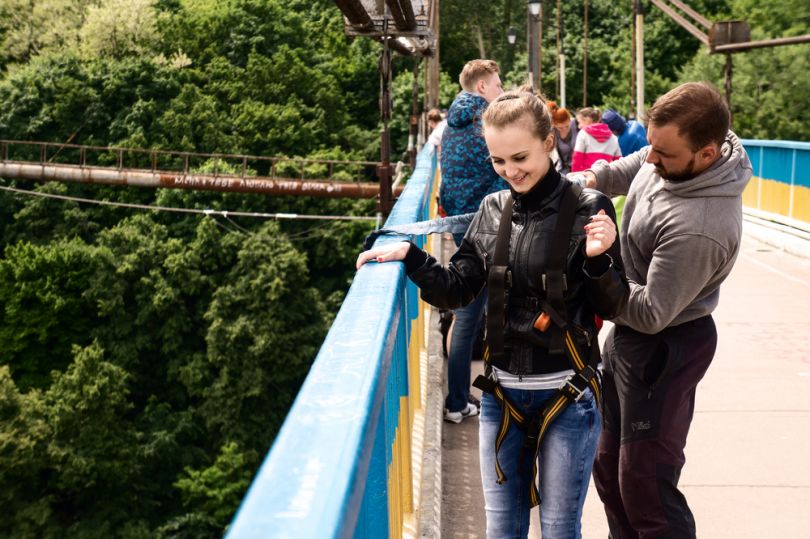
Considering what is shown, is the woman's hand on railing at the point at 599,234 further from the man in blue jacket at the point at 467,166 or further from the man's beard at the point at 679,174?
the man in blue jacket at the point at 467,166

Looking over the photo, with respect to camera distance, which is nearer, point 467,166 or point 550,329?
point 550,329

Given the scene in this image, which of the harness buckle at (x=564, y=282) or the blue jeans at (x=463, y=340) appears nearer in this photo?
the harness buckle at (x=564, y=282)

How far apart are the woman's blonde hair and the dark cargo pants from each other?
2.03 ft

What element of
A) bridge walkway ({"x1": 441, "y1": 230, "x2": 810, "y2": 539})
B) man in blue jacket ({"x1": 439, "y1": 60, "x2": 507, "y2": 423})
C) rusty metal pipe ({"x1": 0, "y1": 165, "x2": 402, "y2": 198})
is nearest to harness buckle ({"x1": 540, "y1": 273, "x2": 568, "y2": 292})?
bridge walkway ({"x1": 441, "y1": 230, "x2": 810, "y2": 539})

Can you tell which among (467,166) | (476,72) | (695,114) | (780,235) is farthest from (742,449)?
(780,235)

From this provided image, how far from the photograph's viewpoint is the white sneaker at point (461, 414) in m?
5.29

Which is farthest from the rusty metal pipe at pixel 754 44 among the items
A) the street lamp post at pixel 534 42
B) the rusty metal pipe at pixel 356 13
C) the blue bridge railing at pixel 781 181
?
the rusty metal pipe at pixel 356 13

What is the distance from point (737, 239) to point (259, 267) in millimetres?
41045

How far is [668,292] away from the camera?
2.71m

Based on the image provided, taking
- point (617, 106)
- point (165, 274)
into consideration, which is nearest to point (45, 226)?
point (165, 274)

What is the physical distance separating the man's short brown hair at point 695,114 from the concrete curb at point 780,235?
30.1 feet

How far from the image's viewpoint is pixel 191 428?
139 ft

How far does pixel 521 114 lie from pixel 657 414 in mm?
879

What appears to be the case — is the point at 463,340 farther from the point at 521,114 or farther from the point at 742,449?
the point at 521,114
